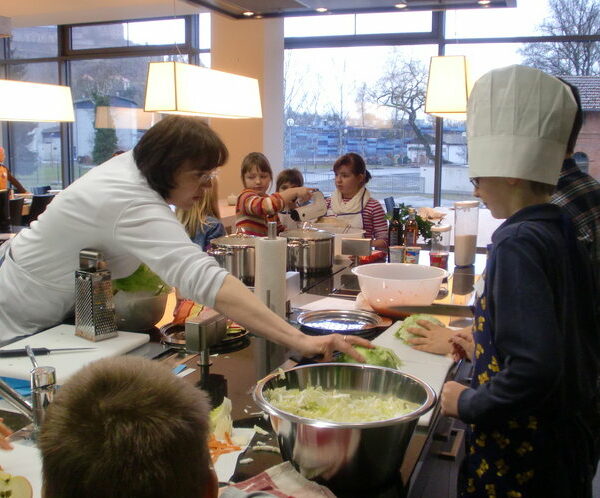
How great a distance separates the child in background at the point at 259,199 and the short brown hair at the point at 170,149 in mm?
1266

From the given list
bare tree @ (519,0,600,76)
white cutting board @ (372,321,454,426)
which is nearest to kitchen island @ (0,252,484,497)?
white cutting board @ (372,321,454,426)

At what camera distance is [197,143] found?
1752 mm

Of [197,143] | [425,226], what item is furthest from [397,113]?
[197,143]

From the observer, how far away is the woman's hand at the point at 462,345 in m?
1.54

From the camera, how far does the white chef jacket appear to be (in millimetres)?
1572

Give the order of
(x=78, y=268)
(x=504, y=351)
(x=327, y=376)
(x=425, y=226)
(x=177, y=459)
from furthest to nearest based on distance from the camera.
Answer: (x=425, y=226) → (x=78, y=268) → (x=327, y=376) → (x=504, y=351) → (x=177, y=459)

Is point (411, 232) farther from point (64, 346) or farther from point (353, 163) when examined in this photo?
point (64, 346)

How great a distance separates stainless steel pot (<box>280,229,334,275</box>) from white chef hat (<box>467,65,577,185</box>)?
1605 mm

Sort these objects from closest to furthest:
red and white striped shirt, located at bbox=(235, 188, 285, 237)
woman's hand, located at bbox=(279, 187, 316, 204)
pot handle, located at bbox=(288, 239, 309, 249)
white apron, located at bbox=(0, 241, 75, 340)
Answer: white apron, located at bbox=(0, 241, 75, 340), pot handle, located at bbox=(288, 239, 309, 249), woman's hand, located at bbox=(279, 187, 316, 204), red and white striped shirt, located at bbox=(235, 188, 285, 237)

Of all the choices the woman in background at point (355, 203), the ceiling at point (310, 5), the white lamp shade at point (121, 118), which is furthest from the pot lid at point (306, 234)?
the white lamp shade at point (121, 118)

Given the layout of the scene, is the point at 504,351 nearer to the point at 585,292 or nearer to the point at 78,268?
the point at 585,292

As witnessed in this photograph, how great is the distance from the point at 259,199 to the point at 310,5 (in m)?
1.14

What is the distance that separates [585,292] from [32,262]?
4.63ft

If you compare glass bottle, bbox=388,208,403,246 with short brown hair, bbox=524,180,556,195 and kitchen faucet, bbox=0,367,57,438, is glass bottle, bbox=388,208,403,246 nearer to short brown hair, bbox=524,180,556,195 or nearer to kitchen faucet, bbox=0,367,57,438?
short brown hair, bbox=524,180,556,195
